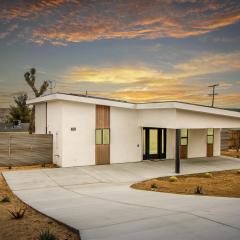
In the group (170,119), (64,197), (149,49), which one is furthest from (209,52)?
(64,197)

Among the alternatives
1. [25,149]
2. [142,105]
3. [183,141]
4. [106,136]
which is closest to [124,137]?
[106,136]

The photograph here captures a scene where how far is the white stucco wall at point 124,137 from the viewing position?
2064 cm

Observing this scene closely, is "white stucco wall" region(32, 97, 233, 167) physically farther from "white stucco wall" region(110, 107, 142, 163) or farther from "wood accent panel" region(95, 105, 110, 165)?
"wood accent panel" region(95, 105, 110, 165)

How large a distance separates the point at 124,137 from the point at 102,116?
6.81 ft

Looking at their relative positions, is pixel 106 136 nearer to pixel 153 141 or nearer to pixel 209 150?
pixel 153 141

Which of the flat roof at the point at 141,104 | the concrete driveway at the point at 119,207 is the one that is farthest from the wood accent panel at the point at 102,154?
the flat roof at the point at 141,104

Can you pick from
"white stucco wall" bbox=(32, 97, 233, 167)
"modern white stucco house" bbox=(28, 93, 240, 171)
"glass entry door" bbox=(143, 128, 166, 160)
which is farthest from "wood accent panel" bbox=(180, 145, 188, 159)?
"white stucco wall" bbox=(32, 97, 233, 167)

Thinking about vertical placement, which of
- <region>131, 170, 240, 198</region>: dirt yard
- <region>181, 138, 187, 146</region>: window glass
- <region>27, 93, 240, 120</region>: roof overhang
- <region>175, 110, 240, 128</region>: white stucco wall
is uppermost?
<region>27, 93, 240, 120</region>: roof overhang

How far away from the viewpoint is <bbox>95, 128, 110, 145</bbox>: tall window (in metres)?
20.1

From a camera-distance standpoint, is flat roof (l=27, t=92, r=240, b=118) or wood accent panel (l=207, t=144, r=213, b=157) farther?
wood accent panel (l=207, t=144, r=213, b=157)

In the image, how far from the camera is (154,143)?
74.2ft

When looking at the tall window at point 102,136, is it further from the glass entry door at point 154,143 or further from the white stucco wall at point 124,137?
the glass entry door at point 154,143

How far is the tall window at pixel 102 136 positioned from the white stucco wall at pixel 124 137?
0.28 meters

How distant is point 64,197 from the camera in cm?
1165
